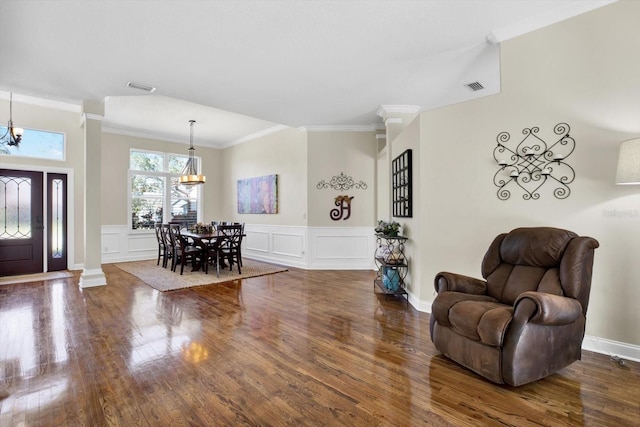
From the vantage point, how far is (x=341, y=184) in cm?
637

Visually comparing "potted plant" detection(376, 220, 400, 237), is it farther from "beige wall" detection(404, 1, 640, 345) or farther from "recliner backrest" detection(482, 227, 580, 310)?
"recliner backrest" detection(482, 227, 580, 310)

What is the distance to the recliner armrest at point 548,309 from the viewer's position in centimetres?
199

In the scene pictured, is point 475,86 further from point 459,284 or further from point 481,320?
point 481,320

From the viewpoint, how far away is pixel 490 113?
10.4ft

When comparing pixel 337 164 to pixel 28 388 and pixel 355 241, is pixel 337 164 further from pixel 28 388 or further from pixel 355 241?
pixel 28 388

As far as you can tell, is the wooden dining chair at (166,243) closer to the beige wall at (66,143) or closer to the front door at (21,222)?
the beige wall at (66,143)

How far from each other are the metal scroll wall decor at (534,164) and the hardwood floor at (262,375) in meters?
1.48

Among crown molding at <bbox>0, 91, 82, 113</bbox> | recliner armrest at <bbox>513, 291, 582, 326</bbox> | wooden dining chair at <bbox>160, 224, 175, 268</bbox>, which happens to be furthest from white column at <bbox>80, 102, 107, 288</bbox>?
recliner armrest at <bbox>513, 291, 582, 326</bbox>

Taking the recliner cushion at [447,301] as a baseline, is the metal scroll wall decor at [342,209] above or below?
above

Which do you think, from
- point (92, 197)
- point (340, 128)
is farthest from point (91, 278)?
point (340, 128)

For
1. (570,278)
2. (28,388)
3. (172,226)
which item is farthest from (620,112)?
(172,226)

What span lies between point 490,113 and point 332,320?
2.74 m

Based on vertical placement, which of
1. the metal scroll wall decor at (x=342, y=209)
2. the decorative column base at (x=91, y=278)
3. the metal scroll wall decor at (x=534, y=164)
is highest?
the metal scroll wall decor at (x=534, y=164)

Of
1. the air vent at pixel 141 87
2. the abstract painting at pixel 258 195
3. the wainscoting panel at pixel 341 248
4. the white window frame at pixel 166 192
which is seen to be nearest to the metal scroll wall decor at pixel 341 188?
the wainscoting panel at pixel 341 248
